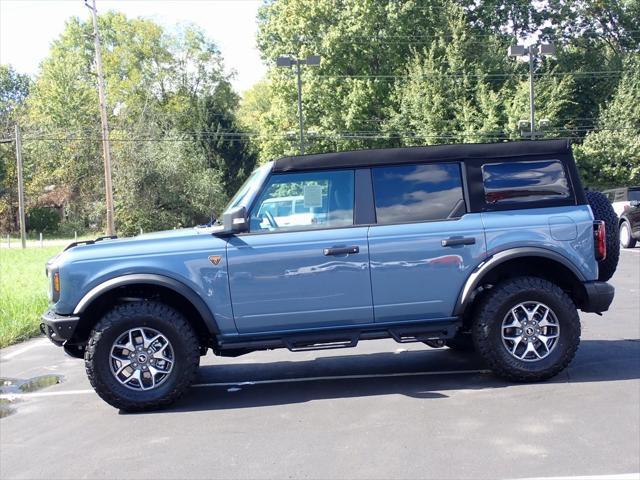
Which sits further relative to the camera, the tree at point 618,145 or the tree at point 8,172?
the tree at point 8,172

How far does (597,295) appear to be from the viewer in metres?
5.80

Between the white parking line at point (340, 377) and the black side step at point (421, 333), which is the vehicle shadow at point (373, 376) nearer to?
the white parking line at point (340, 377)

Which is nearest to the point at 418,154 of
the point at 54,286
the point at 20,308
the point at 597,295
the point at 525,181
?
the point at 525,181

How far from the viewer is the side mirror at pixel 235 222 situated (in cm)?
554

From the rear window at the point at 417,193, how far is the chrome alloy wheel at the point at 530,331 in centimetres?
102

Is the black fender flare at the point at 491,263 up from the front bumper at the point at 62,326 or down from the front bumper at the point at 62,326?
up

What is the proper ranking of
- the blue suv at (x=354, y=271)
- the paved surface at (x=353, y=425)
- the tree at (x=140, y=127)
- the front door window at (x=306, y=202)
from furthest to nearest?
the tree at (x=140, y=127) → the front door window at (x=306, y=202) → the blue suv at (x=354, y=271) → the paved surface at (x=353, y=425)

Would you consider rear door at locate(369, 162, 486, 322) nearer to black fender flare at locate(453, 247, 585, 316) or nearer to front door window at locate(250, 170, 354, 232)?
black fender flare at locate(453, 247, 585, 316)

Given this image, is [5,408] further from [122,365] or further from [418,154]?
[418,154]

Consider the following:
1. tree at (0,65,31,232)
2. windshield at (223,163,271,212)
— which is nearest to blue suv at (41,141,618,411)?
windshield at (223,163,271,212)

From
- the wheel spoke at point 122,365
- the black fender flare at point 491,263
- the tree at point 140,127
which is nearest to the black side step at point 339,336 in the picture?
the black fender flare at point 491,263

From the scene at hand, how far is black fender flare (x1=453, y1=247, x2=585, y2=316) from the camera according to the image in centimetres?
568

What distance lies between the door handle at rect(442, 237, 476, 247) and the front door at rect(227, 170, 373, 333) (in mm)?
682

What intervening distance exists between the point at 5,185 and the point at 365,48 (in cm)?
3662
